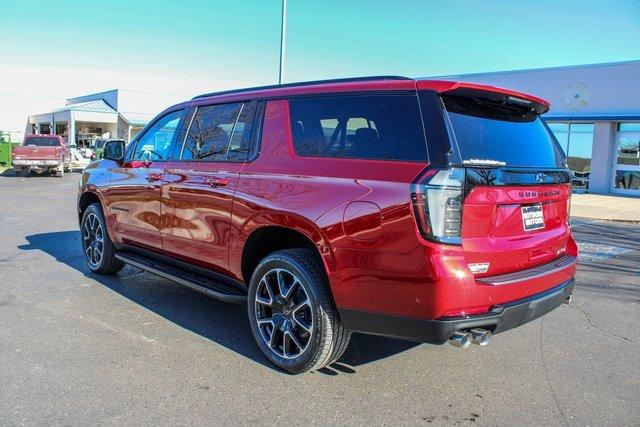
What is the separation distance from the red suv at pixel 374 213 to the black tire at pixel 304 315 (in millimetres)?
11

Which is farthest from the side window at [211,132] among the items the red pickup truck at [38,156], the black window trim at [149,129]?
the red pickup truck at [38,156]

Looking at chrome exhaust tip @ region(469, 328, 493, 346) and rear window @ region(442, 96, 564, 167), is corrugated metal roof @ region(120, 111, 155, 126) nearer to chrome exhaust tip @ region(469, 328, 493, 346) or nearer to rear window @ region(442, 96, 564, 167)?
rear window @ region(442, 96, 564, 167)

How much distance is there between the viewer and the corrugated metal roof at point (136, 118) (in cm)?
4431

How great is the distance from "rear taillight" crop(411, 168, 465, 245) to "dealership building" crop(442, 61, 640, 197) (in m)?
19.7

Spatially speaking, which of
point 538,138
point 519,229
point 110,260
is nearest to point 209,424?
point 519,229

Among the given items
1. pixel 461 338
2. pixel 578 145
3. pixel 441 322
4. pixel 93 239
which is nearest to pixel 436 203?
pixel 441 322

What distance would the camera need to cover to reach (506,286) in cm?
322

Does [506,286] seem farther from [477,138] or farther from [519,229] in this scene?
[477,138]

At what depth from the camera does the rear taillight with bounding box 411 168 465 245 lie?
2998mm

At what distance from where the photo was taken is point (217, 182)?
4.28 metres

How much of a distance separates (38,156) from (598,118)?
23.4 m

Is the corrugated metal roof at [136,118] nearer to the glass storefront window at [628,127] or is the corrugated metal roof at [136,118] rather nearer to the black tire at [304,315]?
the glass storefront window at [628,127]

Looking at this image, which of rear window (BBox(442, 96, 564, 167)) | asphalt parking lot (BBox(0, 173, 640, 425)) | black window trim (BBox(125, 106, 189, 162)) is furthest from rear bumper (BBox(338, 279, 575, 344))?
black window trim (BBox(125, 106, 189, 162))

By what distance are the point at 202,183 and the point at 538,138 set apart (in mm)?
2648
